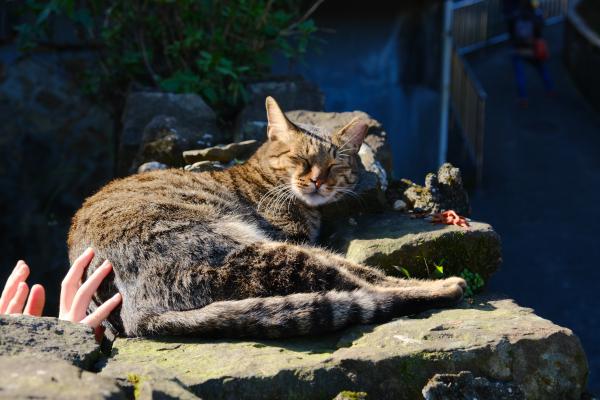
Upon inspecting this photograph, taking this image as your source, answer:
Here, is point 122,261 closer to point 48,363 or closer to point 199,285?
point 199,285

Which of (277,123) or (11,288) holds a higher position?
(277,123)

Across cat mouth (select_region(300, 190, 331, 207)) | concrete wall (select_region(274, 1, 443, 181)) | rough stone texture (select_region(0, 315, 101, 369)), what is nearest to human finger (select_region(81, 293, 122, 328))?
rough stone texture (select_region(0, 315, 101, 369))

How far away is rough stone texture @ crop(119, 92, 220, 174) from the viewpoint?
570 centimetres

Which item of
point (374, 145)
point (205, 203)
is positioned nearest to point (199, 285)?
point (205, 203)


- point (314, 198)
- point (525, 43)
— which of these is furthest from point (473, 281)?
point (525, 43)

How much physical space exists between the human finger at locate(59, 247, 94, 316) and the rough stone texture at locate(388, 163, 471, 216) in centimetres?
194

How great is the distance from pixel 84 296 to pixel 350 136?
192 cm

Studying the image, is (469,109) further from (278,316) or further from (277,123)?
(278,316)

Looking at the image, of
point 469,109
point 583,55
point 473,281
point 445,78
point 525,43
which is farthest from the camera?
point 583,55

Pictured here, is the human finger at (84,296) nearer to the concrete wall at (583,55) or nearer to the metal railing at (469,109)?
the metal railing at (469,109)

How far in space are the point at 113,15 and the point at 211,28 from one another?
94 cm

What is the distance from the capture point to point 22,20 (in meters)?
8.27

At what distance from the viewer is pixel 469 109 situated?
1178 cm

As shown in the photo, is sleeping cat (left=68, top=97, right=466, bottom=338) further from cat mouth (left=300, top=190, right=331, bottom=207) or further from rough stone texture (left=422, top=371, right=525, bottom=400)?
rough stone texture (left=422, top=371, right=525, bottom=400)
